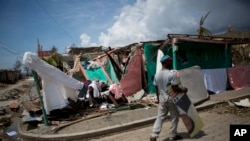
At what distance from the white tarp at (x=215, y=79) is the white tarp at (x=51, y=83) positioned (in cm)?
657

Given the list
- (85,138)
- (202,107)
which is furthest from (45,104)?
(202,107)

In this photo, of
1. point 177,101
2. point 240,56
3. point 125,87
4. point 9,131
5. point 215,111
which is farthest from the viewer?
point 240,56

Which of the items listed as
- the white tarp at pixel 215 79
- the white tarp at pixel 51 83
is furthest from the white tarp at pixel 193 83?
the white tarp at pixel 51 83

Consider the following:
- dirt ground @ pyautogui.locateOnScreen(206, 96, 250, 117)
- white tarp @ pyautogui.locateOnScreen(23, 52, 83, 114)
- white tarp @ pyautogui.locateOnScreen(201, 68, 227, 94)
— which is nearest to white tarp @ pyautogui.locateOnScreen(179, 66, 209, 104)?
dirt ground @ pyautogui.locateOnScreen(206, 96, 250, 117)

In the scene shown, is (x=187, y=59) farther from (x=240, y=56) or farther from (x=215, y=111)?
(x=240, y=56)

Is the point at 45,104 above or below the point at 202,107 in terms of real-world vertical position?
above

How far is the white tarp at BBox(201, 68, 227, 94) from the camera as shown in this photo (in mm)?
11273

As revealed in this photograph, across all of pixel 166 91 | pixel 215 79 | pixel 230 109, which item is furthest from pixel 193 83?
pixel 166 91

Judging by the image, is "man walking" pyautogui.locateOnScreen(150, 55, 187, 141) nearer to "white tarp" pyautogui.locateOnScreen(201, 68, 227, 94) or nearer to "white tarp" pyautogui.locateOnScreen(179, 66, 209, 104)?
"white tarp" pyautogui.locateOnScreen(179, 66, 209, 104)

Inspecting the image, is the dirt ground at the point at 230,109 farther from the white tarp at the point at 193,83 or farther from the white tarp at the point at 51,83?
the white tarp at the point at 51,83

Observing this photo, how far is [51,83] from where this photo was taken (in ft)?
26.0

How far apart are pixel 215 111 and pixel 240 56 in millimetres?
14478

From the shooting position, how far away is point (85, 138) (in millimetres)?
6332

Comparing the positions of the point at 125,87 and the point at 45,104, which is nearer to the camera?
the point at 45,104
